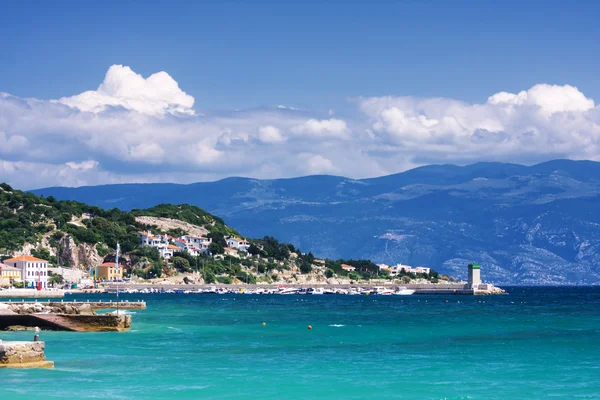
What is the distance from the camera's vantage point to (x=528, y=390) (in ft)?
123

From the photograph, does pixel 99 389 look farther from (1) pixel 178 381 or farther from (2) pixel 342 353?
(2) pixel 342 353

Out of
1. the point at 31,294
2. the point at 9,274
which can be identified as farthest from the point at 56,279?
the point at 31,294

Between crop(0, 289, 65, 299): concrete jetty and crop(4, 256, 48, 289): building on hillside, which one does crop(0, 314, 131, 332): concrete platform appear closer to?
crop(0, 289, 65, 299): concrete jetty

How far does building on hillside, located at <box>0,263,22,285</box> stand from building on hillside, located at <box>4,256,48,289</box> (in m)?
0.75

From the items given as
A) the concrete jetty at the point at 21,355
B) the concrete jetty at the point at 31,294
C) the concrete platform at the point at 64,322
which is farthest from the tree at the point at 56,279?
the concrete jetty at the point at 21,355

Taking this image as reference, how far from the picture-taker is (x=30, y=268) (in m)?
174

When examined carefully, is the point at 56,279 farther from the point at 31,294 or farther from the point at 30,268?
the point at 31,294

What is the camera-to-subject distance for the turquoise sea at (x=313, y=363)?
36.8m

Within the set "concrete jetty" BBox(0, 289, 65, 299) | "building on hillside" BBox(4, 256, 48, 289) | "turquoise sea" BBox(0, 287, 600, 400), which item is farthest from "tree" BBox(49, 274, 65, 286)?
"turquoise sea" BBox(0, 287, 600, 400)

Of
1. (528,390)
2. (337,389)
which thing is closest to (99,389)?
(337,389)

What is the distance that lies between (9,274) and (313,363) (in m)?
137

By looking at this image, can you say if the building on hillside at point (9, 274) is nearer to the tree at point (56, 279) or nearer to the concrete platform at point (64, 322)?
the tree at point (56, 279)

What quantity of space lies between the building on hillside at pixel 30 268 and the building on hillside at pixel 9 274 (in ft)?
2.47

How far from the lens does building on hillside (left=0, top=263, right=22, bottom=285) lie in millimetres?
168375
